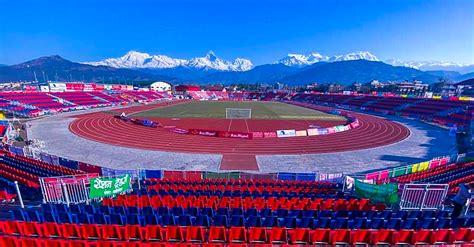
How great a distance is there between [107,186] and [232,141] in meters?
20.5

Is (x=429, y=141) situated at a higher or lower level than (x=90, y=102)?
lower

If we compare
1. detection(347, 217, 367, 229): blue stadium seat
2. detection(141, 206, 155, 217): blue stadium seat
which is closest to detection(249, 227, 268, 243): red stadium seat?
detection(347, 217, 367, 229): blue stadium seat

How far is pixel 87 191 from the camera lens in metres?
11.5

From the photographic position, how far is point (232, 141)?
100 feet

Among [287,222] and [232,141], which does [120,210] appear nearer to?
[287,222]

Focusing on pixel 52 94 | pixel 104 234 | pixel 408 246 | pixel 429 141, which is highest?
pixel 52 94

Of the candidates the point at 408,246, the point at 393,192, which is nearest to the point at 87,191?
the point at 408,246

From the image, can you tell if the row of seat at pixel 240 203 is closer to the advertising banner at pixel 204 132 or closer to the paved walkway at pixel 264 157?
the paved walkway at pixel 264 157

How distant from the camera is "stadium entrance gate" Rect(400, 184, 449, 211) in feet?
34.0

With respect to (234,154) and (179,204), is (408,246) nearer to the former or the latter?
(179,204)

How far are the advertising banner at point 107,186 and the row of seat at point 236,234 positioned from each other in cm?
290

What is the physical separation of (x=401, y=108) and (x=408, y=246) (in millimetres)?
72470

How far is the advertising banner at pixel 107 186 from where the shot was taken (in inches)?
402

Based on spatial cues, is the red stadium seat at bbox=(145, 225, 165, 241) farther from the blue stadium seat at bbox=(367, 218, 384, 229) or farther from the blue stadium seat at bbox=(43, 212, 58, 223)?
the blue stadium seat at bbox=(367, 218, 384, 229)
